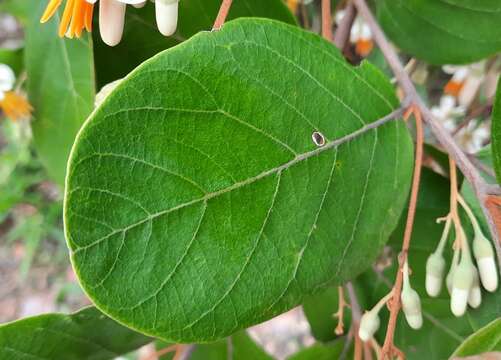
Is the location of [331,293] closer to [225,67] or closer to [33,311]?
[225,67]

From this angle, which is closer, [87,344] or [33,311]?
[87,344]

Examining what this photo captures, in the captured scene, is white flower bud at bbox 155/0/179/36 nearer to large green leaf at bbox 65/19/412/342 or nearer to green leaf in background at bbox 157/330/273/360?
large green leaf at bbox 65/19/412/342

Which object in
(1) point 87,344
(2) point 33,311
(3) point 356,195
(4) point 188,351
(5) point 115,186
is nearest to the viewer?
(5) point 115,186

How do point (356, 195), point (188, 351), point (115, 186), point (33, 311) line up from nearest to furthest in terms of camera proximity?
point (115, 186)
point (356, 195)
point (188, 351)
point (33, 311)

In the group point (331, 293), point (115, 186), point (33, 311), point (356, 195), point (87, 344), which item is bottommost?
point (33, 311)

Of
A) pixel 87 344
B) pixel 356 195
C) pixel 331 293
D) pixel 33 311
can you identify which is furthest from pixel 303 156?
pixel 33 311

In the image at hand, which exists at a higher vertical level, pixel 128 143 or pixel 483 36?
pixel 128 143
